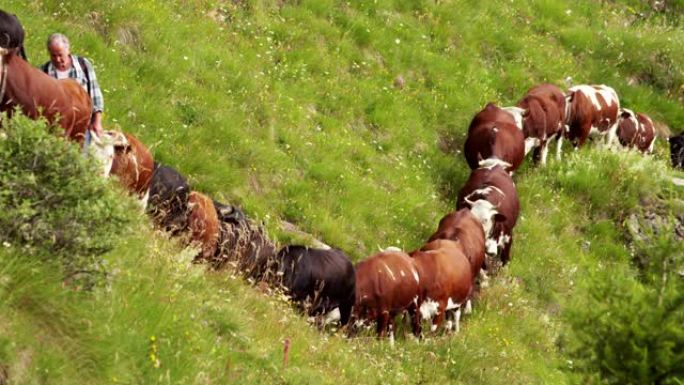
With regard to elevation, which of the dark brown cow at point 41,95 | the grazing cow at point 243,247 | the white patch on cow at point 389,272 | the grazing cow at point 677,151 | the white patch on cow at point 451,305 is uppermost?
the dark brown cow at point 41,95

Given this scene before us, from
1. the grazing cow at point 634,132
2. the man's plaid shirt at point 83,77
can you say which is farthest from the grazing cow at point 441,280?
the grazing cow at point 634,132

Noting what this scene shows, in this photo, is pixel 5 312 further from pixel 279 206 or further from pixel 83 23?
pixel 83 23

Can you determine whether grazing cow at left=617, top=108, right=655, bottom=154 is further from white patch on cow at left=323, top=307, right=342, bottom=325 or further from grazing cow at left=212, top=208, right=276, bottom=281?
grazing cow at left=212, top=208, right=276, bottom=281

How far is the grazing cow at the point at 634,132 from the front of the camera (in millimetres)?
22172

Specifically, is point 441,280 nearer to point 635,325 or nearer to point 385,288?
point 385,288

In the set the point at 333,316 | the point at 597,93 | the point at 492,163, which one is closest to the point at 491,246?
the point at 492,163

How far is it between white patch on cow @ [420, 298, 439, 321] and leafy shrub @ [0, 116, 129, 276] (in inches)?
283

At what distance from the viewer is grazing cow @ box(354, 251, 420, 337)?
499 inches

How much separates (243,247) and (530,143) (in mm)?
9754

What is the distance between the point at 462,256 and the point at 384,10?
30.0ft

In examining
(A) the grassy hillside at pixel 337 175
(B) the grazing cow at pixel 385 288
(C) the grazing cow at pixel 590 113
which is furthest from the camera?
(C) the grazing cow at pixel 590 113

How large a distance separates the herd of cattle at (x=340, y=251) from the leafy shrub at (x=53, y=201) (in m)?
0.44

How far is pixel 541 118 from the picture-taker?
1945 centimetres

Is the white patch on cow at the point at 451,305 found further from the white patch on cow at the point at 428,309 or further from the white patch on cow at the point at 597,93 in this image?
the white patch on cow at the point at 597,93
